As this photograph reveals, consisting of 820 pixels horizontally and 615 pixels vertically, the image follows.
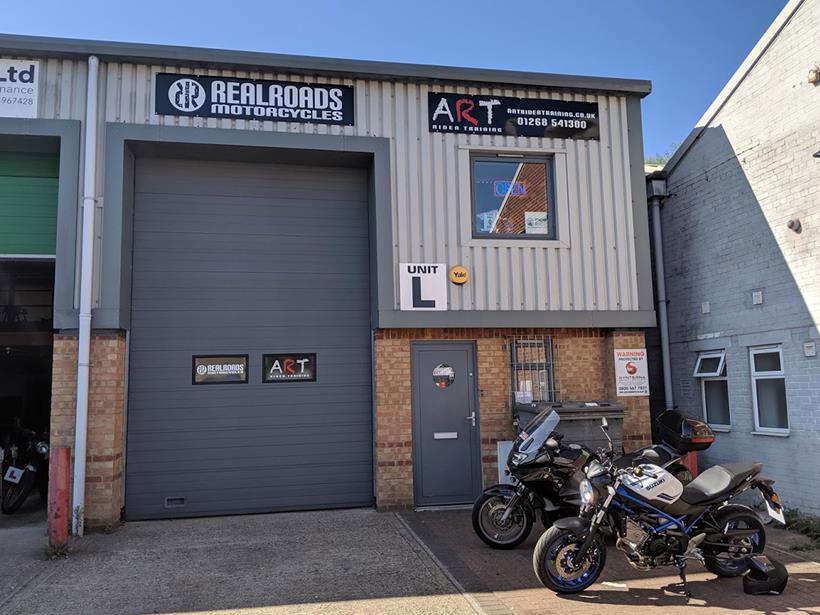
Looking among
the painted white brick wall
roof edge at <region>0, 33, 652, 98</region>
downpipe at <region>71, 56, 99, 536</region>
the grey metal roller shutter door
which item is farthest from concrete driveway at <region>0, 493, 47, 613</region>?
the painted white brick wall

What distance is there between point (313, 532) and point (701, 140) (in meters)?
7.70

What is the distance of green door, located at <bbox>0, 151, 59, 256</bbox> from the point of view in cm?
860

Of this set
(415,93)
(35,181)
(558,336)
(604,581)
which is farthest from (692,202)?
(35,181)

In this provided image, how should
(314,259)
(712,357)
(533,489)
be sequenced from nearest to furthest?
(533,489) < (314,259) < (712,357)

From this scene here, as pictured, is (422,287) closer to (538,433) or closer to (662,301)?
(538,433)

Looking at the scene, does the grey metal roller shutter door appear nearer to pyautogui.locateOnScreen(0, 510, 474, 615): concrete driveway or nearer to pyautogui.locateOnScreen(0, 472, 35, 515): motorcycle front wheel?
pyautogui.locateOnScreen(0, 510, 474, 615): concrete driveway

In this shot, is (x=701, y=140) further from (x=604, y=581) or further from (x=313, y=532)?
(x=313, y=532)

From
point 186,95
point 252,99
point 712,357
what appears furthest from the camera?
point 712,357

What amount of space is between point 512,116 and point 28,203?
6.49m

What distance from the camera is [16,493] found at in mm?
8977

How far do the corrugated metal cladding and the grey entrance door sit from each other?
0.77 metres

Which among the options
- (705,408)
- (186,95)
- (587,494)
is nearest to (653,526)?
(587,494)

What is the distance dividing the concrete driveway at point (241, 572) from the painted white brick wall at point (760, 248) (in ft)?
15.7

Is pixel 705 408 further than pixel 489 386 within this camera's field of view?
Yes
